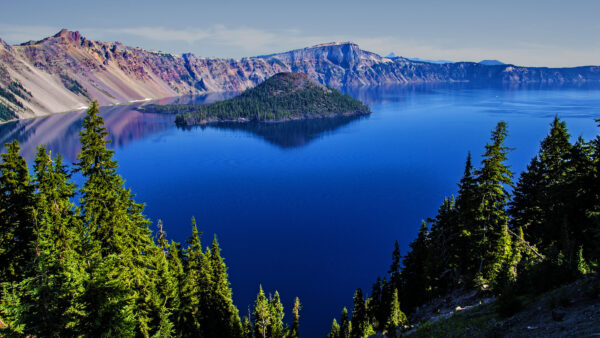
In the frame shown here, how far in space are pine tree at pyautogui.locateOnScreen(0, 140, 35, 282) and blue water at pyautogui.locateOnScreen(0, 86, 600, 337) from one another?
35.8 metres

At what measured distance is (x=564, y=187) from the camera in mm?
31938

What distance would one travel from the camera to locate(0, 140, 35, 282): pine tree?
2461 centimetres

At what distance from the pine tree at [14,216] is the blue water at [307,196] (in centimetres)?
3579

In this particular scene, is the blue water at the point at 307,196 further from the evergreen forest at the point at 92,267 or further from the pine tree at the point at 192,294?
the pine tree at the point at 192,294

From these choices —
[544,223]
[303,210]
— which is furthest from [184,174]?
[544,223]

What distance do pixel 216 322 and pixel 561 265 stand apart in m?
34.5

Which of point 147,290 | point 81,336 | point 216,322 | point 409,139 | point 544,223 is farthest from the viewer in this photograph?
point 409,139

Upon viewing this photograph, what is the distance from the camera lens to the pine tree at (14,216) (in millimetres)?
24609

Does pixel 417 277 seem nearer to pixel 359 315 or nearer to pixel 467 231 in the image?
pixel 359 315

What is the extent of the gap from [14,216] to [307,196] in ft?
266

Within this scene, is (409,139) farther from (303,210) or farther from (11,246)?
(11,246)

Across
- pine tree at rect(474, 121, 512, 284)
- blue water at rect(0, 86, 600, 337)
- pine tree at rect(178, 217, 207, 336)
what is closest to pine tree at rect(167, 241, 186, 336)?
pine tree at rect(178, 217, 207, 336)

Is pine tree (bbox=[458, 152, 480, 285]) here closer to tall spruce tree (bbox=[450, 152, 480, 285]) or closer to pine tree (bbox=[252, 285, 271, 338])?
tall spruce tree (bbox=[450, 152, 480, 285])

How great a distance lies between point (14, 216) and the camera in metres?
25.1
